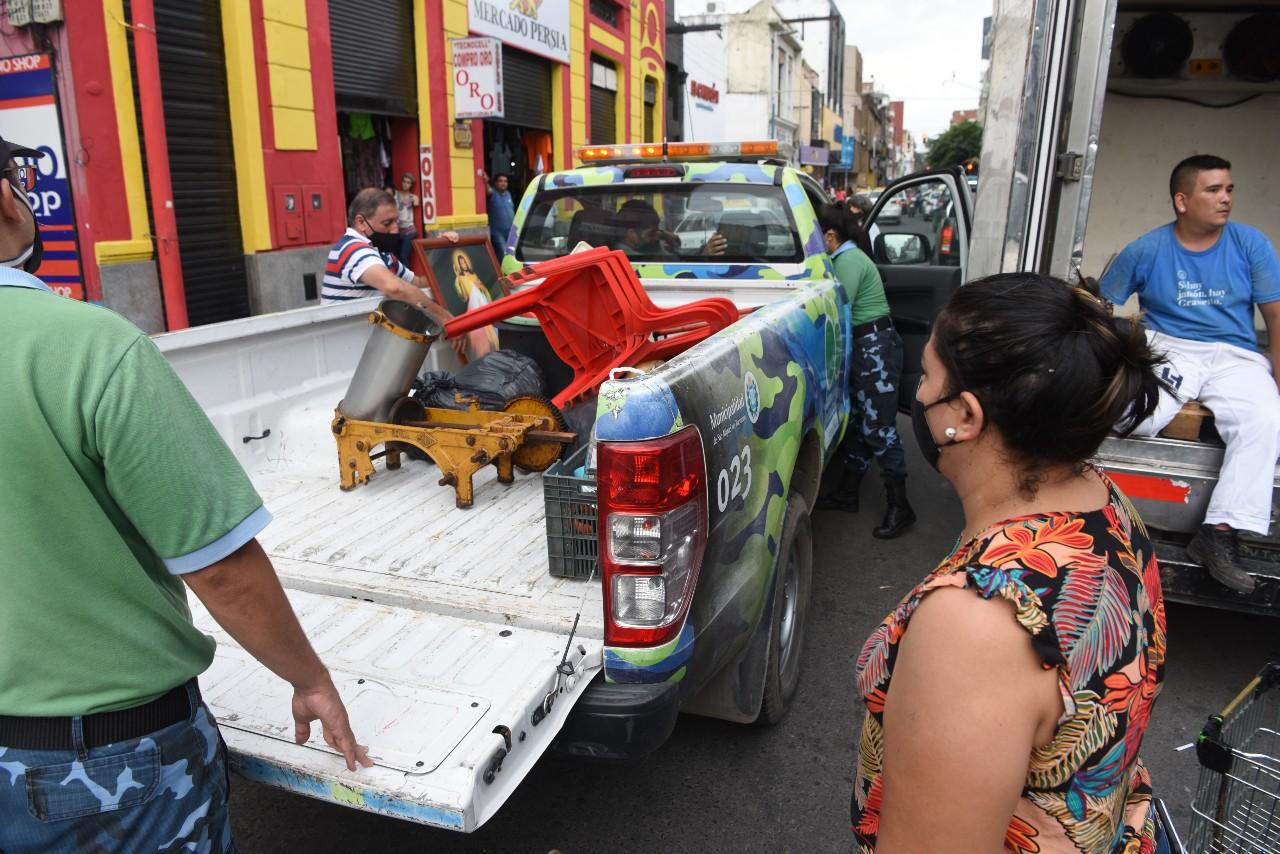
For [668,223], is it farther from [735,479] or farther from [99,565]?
[99,565]

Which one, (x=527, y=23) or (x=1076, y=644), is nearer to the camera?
(x=1076, y=644)

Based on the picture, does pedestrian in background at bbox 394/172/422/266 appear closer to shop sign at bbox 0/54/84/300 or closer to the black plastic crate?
shop sign at bbox 0/54/84/300

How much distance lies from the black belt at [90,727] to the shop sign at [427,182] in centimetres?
1112

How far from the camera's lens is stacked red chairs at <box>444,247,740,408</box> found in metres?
3.76

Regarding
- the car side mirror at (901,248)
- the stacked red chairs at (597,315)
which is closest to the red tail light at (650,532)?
the stacked red chairs at (597,315)

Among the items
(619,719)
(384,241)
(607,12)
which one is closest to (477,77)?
(384,241)

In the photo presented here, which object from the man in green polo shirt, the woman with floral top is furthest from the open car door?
the man in green polo shirt

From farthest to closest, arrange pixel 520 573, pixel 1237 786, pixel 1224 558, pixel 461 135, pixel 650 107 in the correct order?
pixel 650 107 → pixel 461 135 → pixel 1224 558 → pixel 520 573 → pixel 1237 786

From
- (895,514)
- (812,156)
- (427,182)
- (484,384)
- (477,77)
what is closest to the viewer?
(484,384)

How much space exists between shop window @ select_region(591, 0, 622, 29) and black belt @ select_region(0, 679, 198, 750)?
1785 cm

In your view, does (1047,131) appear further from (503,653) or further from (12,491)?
(12,491)

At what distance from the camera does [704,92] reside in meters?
29.2

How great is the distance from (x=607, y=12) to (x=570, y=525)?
17.9 meters

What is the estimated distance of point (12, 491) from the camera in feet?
4.39
